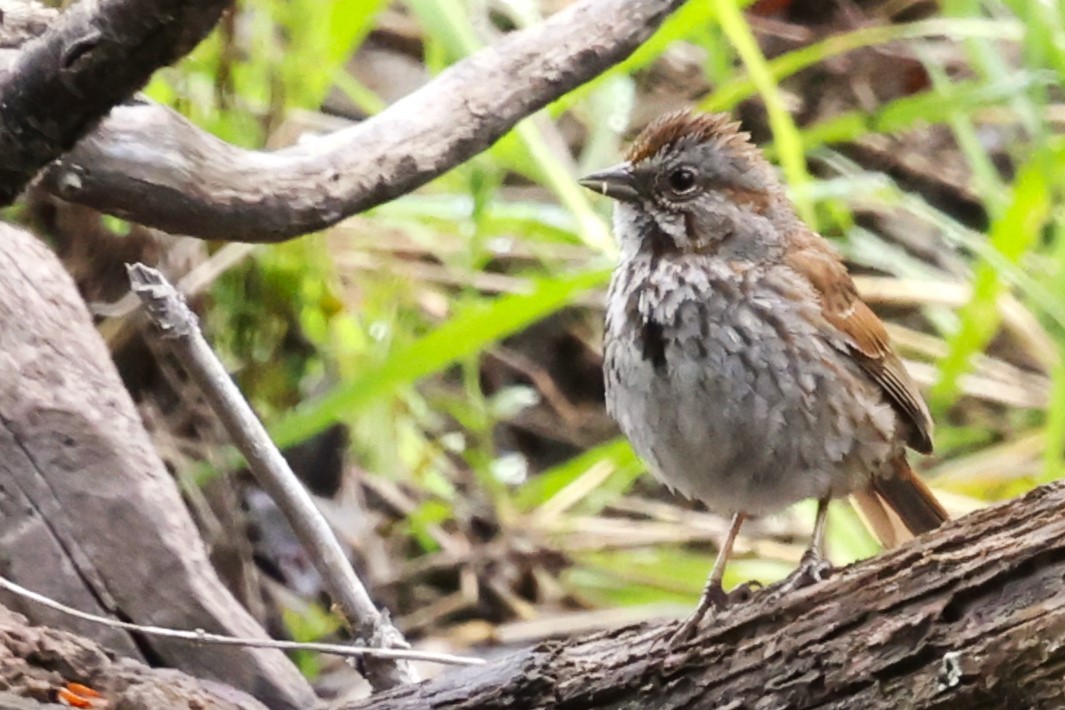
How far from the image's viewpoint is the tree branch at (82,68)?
5.09 ft

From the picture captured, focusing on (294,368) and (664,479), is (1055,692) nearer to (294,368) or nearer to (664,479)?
(664,479)

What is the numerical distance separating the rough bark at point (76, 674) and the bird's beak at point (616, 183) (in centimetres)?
106

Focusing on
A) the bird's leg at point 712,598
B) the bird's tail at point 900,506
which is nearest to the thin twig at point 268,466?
the bird's leg at point 712,598

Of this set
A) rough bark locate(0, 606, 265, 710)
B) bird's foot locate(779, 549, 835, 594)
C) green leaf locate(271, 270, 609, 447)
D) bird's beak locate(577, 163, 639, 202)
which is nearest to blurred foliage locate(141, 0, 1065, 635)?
green leaf locate(271, 270, 609, 447)

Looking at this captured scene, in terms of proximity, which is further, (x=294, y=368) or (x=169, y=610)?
(x=294, y=368)


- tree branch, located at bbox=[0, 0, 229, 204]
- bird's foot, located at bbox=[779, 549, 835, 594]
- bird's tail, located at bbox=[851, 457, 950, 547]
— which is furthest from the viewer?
bird's tail, located at bbox=[851, 457, 950, 547]

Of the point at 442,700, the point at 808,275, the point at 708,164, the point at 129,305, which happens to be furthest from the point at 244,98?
the point at 442,700

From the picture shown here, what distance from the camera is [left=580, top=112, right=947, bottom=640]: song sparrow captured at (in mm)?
2344

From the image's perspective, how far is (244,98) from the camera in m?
3.50

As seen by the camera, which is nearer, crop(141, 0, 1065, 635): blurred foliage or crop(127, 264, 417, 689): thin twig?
crop(127, 264, 417, 689): thin twig

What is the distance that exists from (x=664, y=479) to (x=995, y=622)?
2.87 feet

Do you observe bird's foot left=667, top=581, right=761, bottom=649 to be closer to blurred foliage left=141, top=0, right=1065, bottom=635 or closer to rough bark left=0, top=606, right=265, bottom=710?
rough bark left=0, top=606, right=265, bottom=710

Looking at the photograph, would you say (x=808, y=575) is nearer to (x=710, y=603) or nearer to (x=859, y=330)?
(x=710, y=603)

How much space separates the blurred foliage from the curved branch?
564 mm
